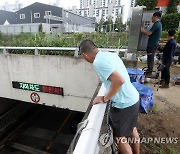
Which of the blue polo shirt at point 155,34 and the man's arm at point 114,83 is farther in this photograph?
the blue polo shirt at point 155,34

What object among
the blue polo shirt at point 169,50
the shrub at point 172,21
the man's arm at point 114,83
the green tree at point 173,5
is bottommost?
the man's arm at point 114,83

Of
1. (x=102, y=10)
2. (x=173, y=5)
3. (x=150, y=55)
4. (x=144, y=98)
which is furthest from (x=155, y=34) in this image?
(x=102, y=10)

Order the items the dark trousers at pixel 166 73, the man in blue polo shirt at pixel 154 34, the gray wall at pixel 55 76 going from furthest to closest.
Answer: the gray wall at pixel 55 76 < the dark trousers at pixel 166 73 < the man in blue polo shirt at pixel 154 34

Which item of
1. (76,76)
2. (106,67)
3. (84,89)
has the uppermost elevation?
(106,67)

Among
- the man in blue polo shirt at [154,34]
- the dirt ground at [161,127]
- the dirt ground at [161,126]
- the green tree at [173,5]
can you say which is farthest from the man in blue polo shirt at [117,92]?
the green tree at [173,5]

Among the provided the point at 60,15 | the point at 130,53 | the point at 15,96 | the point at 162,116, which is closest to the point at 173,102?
the point at 162,116

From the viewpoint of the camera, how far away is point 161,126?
271cm

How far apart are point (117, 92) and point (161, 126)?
1695 millimetres

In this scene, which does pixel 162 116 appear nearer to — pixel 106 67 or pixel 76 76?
pixel 106 67

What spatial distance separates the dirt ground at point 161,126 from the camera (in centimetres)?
219

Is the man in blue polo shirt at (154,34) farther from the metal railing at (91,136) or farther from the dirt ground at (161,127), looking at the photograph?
the metal railing at (91,136)

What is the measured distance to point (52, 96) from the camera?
16.8 ft

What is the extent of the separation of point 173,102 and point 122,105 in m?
2.57

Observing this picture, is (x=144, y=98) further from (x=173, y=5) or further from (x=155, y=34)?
(x=173, y=5)
